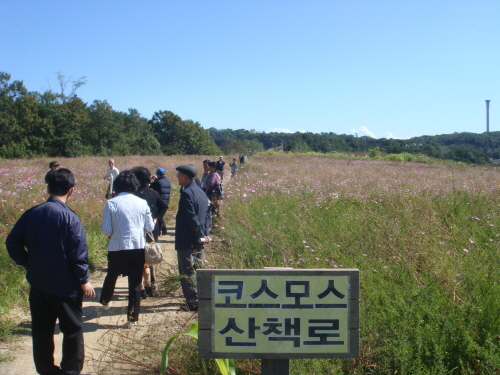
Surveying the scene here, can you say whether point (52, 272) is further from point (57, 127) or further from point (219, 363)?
point (57, 127)

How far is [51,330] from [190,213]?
2.11 meters

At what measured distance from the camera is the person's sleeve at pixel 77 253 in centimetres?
320

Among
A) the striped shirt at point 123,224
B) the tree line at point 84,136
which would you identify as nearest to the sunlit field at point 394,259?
the striped shirt at point 123,224

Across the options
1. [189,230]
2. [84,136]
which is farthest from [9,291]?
[84,136]

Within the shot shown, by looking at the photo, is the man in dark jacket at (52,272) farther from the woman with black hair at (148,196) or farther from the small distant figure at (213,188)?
the small distant figure at (213,188)

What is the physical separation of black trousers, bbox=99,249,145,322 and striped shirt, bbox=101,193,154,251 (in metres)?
0.08

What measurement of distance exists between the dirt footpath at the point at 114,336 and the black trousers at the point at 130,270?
0.52 ft

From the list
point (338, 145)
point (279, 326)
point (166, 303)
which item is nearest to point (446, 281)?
point (279, 326)

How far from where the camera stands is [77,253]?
126 inches

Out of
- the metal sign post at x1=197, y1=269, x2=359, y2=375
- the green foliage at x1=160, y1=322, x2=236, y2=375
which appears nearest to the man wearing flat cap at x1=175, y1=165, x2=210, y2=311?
the green foliage at x1=160, y1=322, x2=236, y2=375

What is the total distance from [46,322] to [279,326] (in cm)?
217

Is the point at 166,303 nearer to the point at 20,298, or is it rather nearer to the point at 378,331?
the point at 20,298

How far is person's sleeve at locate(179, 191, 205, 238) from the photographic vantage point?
503cm

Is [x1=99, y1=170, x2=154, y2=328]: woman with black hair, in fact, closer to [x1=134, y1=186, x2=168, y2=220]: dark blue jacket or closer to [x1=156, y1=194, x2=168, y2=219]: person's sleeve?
[x1=134, y1=186, x2=168, y2=220]: dark blue jacket
